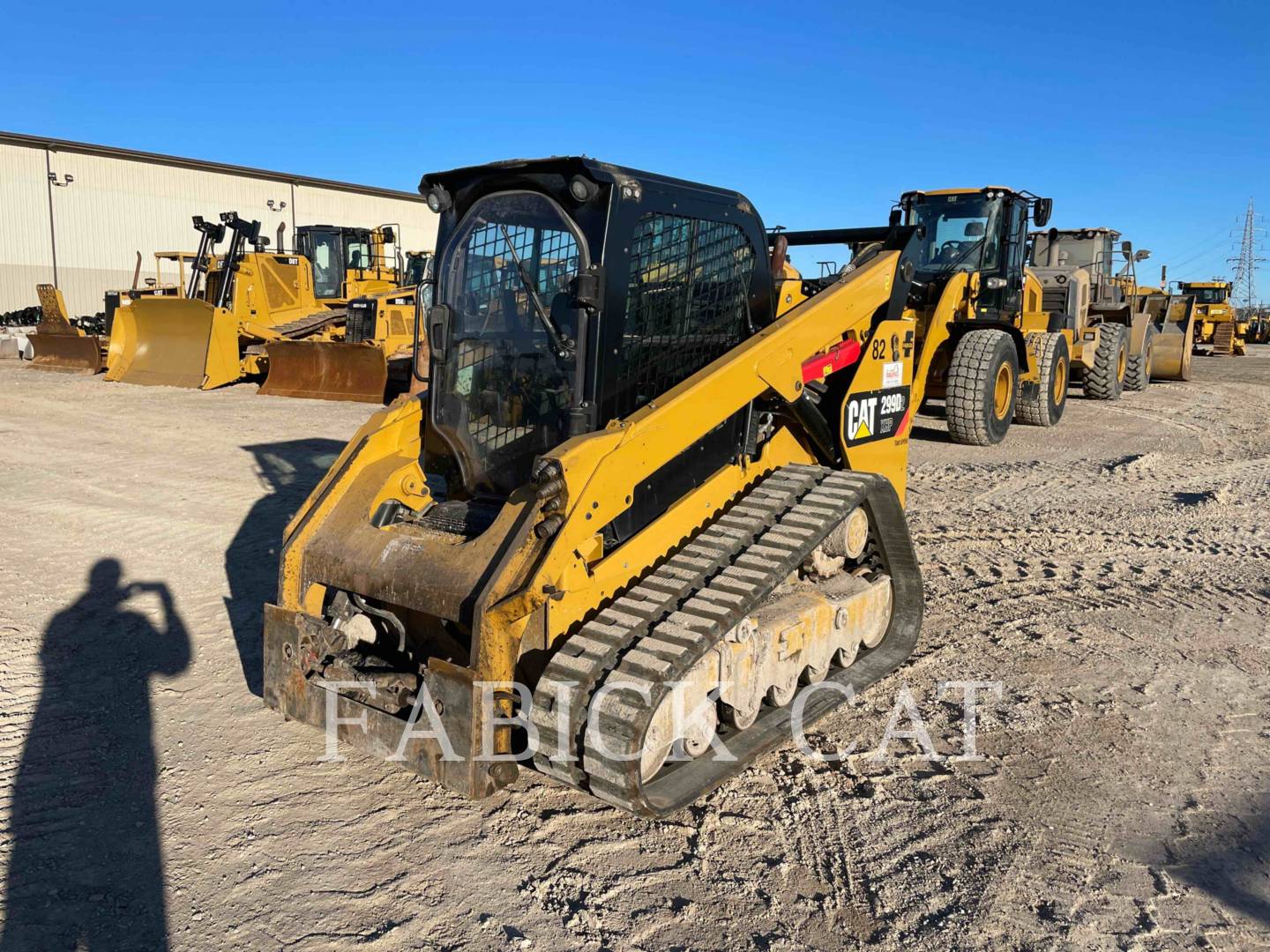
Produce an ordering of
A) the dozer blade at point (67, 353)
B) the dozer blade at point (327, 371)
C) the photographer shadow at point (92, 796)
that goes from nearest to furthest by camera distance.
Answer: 1. the photographer shadow at point (92, 796)
2. the dozer blade at point (327, 371)
3. the dozer blade at point (67, 353)

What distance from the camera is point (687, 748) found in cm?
362

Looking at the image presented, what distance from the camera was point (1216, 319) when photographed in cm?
2966

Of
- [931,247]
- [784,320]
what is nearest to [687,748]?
[784,320]

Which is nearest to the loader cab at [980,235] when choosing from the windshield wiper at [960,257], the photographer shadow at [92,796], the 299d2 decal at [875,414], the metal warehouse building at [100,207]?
the windshield wiper at [960,257]

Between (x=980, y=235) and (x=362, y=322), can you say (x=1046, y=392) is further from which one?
(x=362, y=322)

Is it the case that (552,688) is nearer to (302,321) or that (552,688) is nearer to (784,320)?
(784,320)

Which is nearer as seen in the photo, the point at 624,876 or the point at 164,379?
the point at 624,876

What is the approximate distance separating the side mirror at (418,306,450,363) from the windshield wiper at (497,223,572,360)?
448 mm

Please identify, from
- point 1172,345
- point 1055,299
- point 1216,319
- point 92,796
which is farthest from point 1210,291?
point 92,796

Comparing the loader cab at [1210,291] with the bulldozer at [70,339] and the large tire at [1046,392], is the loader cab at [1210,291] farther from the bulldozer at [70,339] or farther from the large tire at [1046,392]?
the bulldozer at [70,339]

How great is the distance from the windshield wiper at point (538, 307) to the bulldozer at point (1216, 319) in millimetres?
31428

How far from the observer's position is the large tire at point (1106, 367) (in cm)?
1569

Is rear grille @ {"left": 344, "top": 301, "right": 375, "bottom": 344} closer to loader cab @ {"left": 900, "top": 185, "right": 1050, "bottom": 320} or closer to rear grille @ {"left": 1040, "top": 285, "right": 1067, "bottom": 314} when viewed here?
loader cab @ {"left": 900, "top": 185, "right": 1050, "bottom": 320}

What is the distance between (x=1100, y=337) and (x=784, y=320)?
13435 mm
